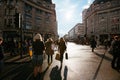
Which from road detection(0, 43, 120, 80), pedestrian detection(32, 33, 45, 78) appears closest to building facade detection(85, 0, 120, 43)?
road detection(0, 43, 120, 80)

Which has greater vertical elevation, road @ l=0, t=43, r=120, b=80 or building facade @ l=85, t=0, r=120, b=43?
building facade @ l=85, t=0, r=120, b=43

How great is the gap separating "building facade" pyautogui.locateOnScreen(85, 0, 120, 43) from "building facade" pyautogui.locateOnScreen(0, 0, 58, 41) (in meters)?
18.3

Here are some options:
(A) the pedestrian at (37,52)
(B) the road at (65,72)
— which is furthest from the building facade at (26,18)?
(A) the pedestrian at (37,52)

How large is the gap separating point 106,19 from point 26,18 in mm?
31266

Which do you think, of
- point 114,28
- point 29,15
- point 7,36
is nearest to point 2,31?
point 7,36

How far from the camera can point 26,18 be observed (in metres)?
48.8

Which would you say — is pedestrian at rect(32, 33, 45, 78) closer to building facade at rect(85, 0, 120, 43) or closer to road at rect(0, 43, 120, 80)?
road at rect(0, 43, 120, 80)

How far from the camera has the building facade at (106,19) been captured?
6197cm

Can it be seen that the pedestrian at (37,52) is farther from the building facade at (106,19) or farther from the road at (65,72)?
the building facade at (106,19)

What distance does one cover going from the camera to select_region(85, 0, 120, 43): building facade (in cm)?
6197

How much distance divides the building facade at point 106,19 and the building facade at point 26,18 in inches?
722

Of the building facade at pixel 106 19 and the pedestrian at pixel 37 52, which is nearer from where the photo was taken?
the pedestrian at pixel 37 52

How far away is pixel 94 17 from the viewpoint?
73.2 metres

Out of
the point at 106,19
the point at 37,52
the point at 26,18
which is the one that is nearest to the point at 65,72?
the point at 37,52
